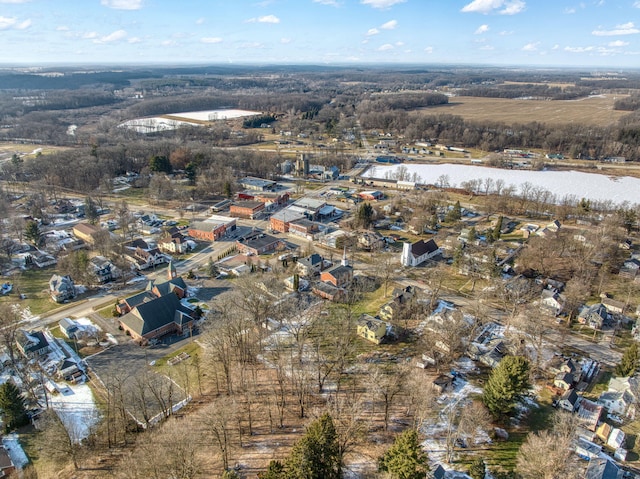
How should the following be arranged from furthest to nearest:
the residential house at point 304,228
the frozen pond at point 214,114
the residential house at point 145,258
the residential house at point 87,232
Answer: the frozen pond at point 214,114
the residential house at point 304,228
the residential house at point 87,232
the residential house at point 145,258

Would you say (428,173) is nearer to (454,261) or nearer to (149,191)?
(454,261)

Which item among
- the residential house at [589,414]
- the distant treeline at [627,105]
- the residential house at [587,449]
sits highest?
the distant treeline at [627,105]

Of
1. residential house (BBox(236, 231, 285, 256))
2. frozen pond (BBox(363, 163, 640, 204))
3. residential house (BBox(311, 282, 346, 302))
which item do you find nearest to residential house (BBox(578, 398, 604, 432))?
residential house (BBox(311, 282, 346, 302))

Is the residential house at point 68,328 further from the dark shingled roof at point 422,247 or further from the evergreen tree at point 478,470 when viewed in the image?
the dark shingled roof at point 422,247

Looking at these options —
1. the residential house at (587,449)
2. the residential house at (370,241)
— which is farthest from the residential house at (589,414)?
the residential house at (370,241)

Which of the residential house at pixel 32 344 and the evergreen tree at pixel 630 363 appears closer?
the evergreen tree at pixel 630 363

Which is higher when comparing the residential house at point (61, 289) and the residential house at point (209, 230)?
the residential house at point (209, 230)

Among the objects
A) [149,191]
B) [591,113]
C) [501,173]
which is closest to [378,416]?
[149,191]
